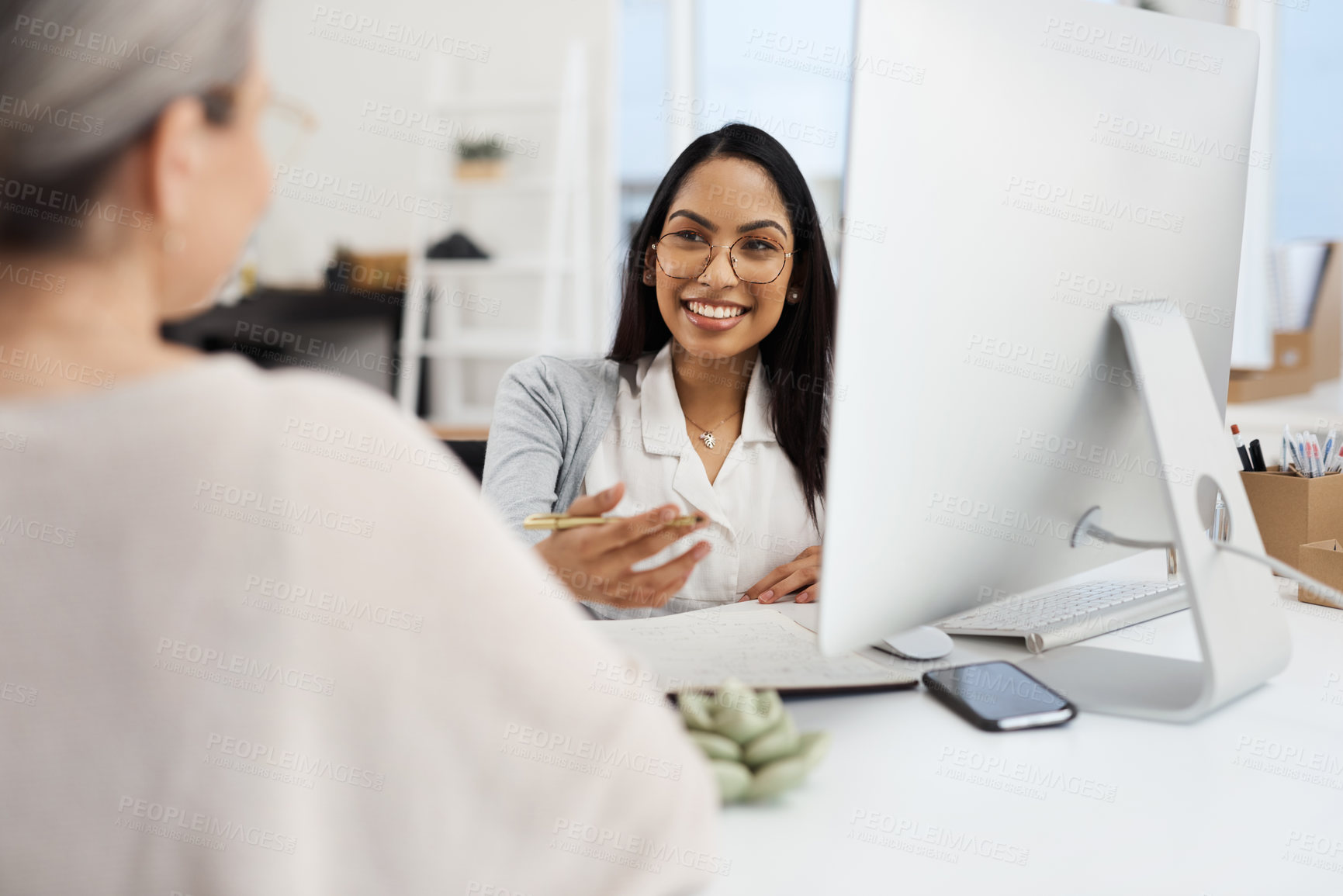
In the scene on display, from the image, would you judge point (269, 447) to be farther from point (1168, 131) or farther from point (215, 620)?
point (1168, 131)

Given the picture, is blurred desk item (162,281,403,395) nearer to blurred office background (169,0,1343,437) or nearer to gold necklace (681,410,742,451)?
blurred office background (169,0,1343,437)

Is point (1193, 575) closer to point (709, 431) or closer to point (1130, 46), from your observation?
point (1130, 46)

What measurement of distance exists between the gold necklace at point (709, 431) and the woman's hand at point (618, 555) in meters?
0.51

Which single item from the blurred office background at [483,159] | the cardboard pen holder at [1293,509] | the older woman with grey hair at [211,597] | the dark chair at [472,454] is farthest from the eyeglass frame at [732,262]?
the blurred office background at [483,159]

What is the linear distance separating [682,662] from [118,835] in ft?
1.61

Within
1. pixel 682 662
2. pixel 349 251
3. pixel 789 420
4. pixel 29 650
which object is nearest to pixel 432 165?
pixel 349 251

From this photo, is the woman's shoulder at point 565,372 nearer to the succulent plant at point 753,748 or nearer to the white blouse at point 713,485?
the white blouse at point 713,485

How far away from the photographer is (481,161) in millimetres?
3914

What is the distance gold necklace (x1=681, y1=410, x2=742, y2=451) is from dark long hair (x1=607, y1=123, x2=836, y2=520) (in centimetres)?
7

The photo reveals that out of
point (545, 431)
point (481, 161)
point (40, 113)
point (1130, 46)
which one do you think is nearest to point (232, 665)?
point (40, 113)

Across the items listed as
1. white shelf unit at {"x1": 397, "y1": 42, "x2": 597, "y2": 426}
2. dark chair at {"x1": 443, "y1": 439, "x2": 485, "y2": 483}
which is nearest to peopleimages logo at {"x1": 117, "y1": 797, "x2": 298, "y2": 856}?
dark chair at {"x1": 443, "y1": 439, "x2": 485, "y2": 483}

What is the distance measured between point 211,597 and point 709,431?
3.68 ft

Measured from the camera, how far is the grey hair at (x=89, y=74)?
445 mm

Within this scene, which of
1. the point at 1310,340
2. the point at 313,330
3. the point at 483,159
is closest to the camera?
the point at 1310,340
